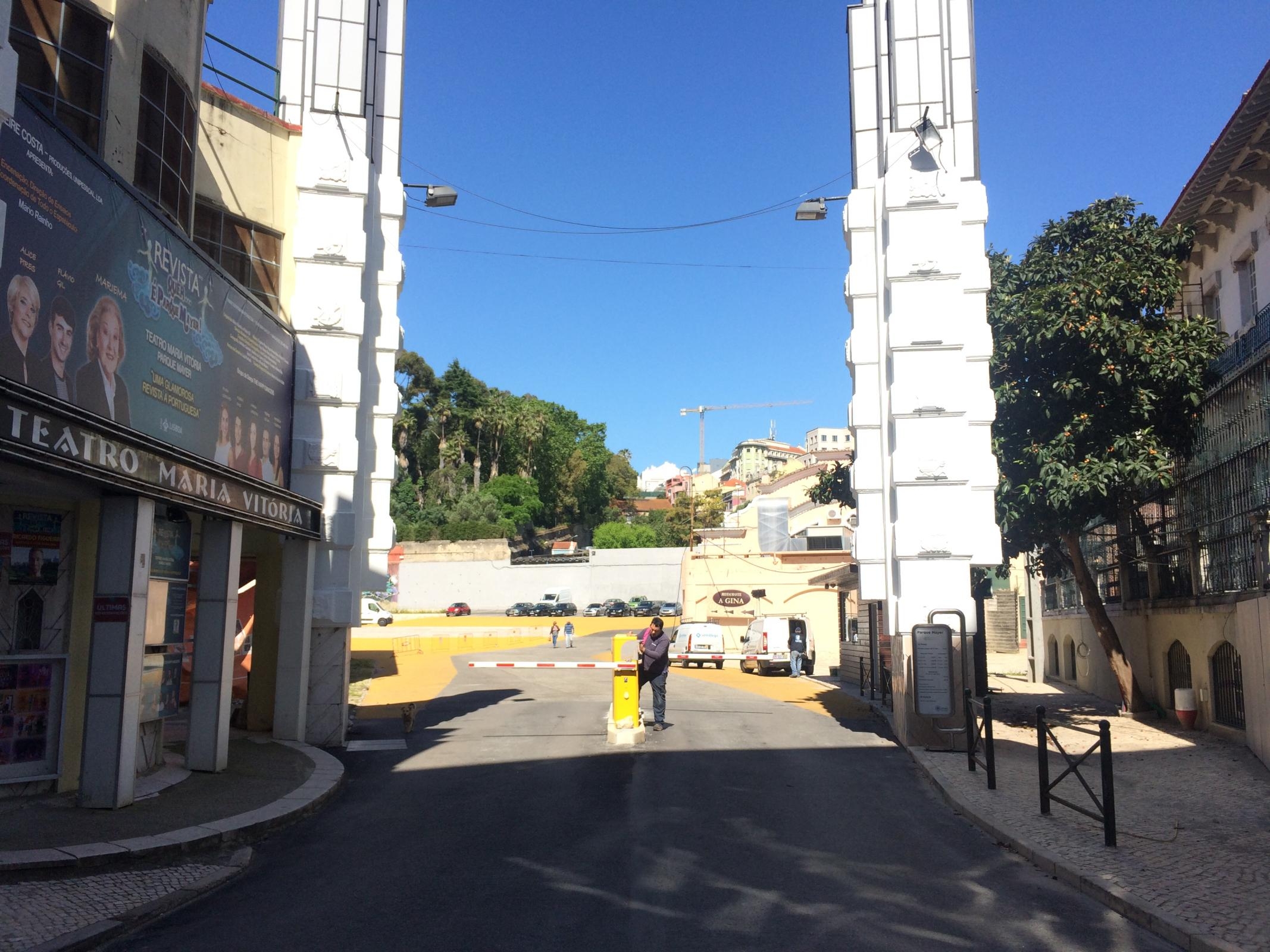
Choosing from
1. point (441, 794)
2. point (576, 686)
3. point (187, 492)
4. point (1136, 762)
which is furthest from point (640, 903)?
point (576, 686)

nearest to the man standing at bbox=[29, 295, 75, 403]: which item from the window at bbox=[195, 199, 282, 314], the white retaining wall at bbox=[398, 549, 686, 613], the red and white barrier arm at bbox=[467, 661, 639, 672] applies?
the window at bbox=[195, 199, 282, 314]

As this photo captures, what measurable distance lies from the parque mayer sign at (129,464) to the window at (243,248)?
3764 mm

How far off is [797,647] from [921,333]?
61.3 feet

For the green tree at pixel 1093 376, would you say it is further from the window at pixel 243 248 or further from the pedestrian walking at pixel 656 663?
the window at pixel 243 248

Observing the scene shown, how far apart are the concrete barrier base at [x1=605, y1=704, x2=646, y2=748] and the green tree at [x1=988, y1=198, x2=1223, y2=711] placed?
7.13 meters

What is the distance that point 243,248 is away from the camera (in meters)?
15.2

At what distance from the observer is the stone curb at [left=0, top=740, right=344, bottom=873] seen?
24.5 feet

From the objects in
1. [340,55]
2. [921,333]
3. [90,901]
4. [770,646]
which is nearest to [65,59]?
[340,55]

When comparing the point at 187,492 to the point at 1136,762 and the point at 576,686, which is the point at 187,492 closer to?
the point at 1136,762

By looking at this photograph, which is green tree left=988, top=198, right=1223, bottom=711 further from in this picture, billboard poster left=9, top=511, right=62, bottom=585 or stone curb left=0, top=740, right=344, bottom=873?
billboard poster left=9, top=511, right=62, bottom=585

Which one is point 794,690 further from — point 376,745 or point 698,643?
point 376,745

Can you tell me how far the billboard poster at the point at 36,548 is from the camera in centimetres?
988

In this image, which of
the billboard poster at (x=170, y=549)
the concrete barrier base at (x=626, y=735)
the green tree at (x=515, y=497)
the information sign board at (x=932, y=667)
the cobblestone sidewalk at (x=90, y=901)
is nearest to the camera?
the cobblestone sidewalk at (x=90, y=901)

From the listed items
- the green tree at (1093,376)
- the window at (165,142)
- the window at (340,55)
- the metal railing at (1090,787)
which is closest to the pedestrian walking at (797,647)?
the green tree at (1093,376)
